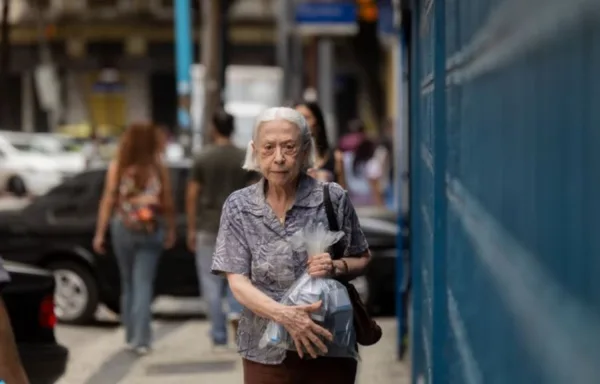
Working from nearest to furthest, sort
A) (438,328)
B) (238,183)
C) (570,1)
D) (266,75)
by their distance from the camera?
(570,1) → (438,328) → (238,183) → (266,75)

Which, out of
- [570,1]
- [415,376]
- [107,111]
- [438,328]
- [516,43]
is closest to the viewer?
[570,1]

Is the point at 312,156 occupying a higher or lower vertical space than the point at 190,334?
higher

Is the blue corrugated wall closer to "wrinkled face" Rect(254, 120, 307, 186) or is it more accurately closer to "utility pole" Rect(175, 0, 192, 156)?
"wrinkled face" Rect(254, 120, 307, 186)

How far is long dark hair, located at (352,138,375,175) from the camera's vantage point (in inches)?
1053

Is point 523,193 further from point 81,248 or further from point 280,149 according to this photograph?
point 81,248

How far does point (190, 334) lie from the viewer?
11.3 m

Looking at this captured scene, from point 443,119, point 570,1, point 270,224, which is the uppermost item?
point 570,1

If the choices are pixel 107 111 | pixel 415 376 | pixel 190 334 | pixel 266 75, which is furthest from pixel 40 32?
pixel 415 376

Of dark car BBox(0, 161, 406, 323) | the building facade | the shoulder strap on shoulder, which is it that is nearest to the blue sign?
dark car BBox(0, 161, 406, 323)

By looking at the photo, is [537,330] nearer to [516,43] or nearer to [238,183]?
[516,43]

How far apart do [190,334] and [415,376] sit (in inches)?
176

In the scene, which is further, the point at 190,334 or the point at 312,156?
the point at 190,334

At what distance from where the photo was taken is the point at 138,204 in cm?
956

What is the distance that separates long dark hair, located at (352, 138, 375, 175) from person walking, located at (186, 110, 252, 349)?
16889mm
